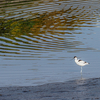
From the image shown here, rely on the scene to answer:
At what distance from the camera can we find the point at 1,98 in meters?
9.78

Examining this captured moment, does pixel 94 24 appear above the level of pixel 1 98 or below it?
below

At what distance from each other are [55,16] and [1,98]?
868 inches

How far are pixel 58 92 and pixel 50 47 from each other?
29.8 feet

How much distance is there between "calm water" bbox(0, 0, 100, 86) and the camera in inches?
547

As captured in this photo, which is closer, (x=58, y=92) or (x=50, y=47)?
(x=58, y=92)

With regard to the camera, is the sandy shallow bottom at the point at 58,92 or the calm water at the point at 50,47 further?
the calm water at the point at 50,47

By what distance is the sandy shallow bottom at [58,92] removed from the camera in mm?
9609

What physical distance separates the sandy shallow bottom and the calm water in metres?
1.55

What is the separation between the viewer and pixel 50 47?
19.2 meters

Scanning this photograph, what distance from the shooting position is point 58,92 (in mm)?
10273

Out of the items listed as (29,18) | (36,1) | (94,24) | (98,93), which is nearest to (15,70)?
(98,93)

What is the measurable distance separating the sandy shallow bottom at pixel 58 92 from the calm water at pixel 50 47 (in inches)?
60.9

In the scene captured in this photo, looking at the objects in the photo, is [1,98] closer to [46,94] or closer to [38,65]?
[46,94]

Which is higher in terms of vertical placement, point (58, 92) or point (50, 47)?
point (58, 92)
